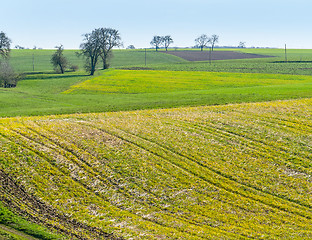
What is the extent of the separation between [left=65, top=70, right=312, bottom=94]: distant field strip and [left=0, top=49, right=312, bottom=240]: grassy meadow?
21416 millimetres

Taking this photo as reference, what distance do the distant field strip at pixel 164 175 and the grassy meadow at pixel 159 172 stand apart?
2.6 inches

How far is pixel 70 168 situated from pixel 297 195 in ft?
44.3

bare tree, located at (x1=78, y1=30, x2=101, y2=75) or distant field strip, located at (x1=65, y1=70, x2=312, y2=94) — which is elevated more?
bare tree, located at (x1=78, y1=30, x2=101, y2=75)

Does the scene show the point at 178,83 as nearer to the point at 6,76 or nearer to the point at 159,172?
the point at 6,76

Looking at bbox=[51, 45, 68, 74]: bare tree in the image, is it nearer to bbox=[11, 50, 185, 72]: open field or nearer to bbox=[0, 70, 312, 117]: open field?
bbox=[0, 70, 312, 117]: open field

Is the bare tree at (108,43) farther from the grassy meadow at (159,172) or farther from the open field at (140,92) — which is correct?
the grassy meadow at (159,172)

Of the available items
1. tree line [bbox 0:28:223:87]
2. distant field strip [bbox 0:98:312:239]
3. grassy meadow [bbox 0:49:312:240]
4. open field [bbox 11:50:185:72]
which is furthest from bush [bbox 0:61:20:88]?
open field [bbox 11:50:185:72]

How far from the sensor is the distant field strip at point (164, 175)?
18656 mm

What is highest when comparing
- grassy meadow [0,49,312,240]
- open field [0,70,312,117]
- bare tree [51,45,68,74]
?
bare tree [51,45,68,74]

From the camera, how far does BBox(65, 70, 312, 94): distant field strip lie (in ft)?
205

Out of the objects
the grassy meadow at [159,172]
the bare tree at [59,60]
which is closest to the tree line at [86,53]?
the bare tree at [59,60]

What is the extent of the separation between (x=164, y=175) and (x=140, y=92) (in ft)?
122

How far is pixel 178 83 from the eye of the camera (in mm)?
68625

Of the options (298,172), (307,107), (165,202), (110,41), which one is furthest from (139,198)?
(110,41)
